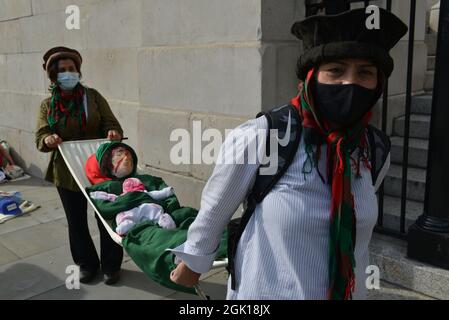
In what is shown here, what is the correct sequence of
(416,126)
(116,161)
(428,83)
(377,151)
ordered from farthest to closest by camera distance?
(428,83), (416,126), (116,161), (377,151)

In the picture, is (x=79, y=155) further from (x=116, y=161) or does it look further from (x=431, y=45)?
(x=431, y=45)

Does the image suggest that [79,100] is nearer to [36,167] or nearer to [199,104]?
[199,104]

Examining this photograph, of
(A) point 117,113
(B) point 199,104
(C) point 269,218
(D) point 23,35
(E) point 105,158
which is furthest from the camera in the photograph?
(D) point 23,35

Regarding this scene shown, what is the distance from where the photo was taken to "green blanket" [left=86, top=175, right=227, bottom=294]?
286 cm

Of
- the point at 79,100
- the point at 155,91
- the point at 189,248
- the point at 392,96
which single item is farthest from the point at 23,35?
the point at 189,248

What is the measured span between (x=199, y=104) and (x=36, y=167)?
15.0 feet

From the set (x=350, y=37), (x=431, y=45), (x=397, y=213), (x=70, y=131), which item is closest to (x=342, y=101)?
(x=350, y=37)

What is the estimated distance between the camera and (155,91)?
16.3 feet

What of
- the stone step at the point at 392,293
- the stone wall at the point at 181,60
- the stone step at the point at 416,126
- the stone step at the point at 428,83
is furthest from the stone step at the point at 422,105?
the stone step at the point at 392,293

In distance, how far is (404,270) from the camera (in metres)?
3.39

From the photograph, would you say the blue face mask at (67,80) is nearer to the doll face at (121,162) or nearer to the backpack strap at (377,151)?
the doll face at (121,162)

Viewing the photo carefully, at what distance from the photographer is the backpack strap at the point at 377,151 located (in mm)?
1828

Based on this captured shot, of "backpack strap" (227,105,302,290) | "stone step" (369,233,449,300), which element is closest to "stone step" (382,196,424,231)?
"stone step" (369,233,449,300)

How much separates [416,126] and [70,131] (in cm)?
325
